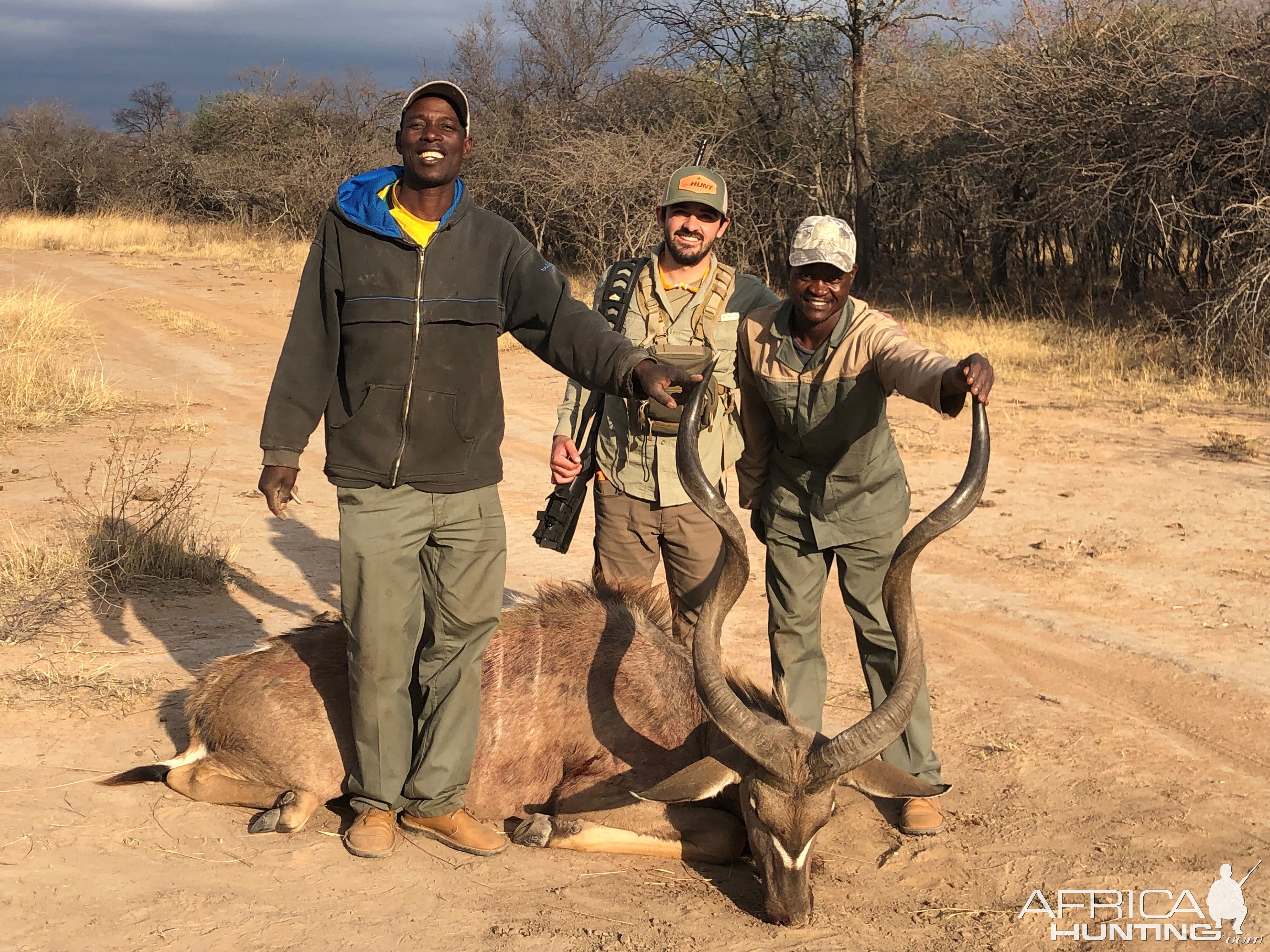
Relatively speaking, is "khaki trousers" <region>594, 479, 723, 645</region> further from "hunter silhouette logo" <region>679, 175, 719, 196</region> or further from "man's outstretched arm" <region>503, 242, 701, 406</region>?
"hunter silhouette logo" <region>679, 175, 719, 196</region>

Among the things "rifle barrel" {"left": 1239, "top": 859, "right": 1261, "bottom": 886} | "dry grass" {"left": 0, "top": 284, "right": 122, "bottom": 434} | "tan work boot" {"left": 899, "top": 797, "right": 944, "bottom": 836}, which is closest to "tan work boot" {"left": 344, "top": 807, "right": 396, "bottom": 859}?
"tan work boot" {"left": 899, "top": 797, "right": 944, "bottom": 836}

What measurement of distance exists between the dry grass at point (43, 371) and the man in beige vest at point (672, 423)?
7172 mm

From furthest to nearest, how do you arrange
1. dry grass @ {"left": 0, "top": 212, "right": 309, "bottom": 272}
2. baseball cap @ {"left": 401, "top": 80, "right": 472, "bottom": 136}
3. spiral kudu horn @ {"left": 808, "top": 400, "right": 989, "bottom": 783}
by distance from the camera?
dry grass @ {"left": 0, "top": 212, "right": 309, "bottom": 272} < baseball cap @ {"left": 401, "top": 80, "right": 472, "bottom": 136} < spiral kudu horn @ {"left": 808, "top": 400, "right": 989, "bottom": 783}

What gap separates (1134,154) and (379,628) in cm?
1318

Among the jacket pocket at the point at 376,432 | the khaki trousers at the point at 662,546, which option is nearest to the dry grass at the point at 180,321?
the khaki trousers at the point at 662,546

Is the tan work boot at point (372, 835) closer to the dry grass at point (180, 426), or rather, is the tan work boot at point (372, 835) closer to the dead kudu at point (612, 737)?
the dead kudu at point (612, 737)

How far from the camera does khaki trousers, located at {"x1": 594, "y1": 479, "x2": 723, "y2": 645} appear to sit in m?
4.90

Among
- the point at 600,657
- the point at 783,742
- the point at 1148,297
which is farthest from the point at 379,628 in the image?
the point at 1148,297

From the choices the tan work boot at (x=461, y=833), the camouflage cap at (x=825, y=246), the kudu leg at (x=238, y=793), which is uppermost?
the camouflage cap at (x=825, y=246)

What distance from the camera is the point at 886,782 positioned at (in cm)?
389

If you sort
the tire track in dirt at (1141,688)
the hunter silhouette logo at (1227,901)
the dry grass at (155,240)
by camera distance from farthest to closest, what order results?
1. the dry grass at (155,240)
2. the tire track in dirt at (1141,688)
3. the hunter silhouette logo at (1227,901)

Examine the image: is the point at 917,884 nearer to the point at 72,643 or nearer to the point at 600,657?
the point at 600,657

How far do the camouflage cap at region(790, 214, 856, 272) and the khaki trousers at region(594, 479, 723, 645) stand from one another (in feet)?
4.16

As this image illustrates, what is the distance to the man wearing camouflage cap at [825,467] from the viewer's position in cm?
402
